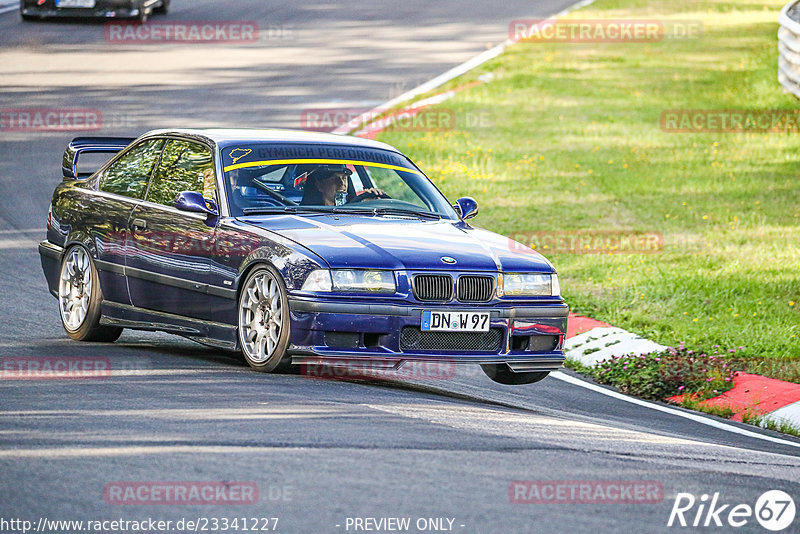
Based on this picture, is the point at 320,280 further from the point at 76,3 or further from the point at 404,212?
the point at 76,3

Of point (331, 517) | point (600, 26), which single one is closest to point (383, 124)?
point (600, 26)

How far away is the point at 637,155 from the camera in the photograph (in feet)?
66.2

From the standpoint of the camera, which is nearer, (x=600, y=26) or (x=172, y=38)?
(x=172, y=38)

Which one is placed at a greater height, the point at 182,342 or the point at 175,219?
the point at 175,219

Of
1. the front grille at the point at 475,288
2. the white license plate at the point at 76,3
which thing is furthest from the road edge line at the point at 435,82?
the front grille at the point at 475,288

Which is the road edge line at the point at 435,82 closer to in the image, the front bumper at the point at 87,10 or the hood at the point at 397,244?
the front bumper at the point at 87,10

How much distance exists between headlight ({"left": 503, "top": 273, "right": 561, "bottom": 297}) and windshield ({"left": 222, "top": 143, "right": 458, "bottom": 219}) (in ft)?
3.66

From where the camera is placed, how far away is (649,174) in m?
18.8

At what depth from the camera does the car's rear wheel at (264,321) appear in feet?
26.5

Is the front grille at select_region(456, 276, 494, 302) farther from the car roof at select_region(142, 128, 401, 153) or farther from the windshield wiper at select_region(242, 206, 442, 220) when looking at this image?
the car roof at select_region(142, 128, 401, 153)

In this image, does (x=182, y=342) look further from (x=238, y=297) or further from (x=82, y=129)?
(x=82, y=129)

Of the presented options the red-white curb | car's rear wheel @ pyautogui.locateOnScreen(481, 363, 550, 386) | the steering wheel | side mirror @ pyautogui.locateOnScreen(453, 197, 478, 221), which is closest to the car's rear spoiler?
the steering wheel

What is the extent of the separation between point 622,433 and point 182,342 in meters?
4.22

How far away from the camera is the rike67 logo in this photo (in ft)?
17.6
